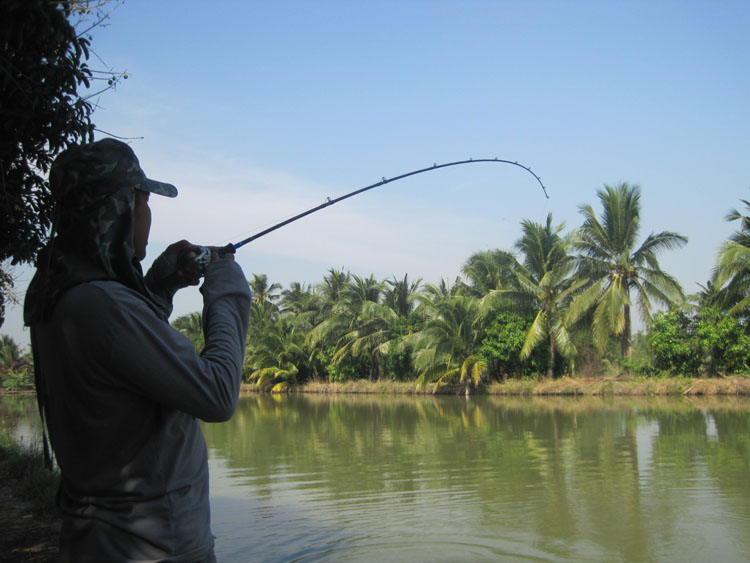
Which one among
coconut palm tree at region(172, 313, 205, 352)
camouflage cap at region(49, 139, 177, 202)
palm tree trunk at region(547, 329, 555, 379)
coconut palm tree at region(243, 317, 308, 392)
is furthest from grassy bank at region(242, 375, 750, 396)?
camouflage cap at region(49, 139, 177, 202)

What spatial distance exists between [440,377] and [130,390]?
1037 inches

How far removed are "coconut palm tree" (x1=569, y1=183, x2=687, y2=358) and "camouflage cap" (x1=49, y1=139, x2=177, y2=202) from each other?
23490 mm

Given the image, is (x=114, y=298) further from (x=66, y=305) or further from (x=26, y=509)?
(x=26, y=509)

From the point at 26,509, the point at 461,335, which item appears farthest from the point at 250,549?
the point at 461,335

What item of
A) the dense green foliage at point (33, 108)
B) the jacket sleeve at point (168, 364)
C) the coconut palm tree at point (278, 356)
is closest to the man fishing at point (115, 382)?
the jacket sleeve at point (168, 364)

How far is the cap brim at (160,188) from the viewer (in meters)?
1.29

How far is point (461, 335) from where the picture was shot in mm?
26703

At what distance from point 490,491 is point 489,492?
0.05 m

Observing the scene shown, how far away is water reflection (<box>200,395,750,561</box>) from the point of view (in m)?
5.64

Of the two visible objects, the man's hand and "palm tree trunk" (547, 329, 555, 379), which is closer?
the man's hand

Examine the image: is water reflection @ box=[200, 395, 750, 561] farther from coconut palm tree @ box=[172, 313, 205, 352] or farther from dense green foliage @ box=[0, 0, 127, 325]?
coconut palm tree @ box=[172, 313, 205, 352]

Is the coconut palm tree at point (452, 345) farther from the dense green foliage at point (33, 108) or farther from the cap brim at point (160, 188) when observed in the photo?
the cap brim at point (160, 188)

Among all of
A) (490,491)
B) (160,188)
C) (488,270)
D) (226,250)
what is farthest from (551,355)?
(160,188)

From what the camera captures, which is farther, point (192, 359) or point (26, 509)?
point (26, 509)
